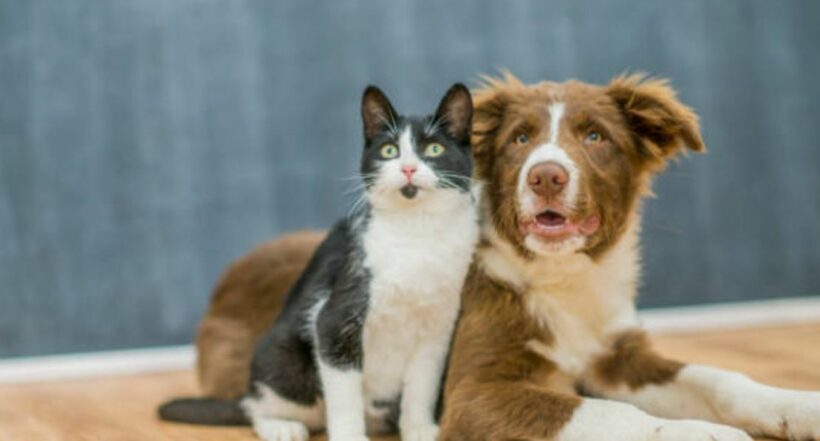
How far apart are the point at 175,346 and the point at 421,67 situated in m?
1.37

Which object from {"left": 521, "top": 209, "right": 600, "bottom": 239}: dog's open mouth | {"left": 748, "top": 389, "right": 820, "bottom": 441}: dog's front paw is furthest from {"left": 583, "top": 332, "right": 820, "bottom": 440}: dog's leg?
{"left": 521, "top": 209, "right": 600, "bottom": 239}: dog's open mouth

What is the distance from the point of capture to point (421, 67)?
3.93 meters

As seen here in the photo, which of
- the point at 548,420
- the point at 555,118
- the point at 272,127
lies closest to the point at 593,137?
the point at 555,118

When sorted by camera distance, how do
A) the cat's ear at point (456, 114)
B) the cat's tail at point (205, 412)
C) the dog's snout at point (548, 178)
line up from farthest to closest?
1. the cat's tail at point (205, 412)
2. the cat's ear at point (456, 114)
3. the dog's snout at point (548, 178)

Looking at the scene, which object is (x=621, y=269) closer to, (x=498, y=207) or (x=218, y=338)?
(x=498, y=207)

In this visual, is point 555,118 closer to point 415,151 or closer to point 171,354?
point 415,151

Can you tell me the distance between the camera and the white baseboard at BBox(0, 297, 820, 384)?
11.8ft

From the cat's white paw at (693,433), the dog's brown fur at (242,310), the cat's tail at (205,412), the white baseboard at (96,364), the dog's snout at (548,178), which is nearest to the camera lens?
the cat's white paw at (693,433)

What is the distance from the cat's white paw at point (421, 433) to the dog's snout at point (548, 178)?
1.68ft

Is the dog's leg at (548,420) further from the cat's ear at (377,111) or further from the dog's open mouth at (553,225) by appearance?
the cat's ear at (377,111)

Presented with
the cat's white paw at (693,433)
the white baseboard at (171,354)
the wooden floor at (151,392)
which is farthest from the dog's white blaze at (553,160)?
the white baseboard at (171,354)

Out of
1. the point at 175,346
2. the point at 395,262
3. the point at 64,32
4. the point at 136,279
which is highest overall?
the point at 64,32

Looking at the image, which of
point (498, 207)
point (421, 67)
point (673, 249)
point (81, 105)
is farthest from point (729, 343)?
point (81, 105)

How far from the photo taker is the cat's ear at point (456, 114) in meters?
2.06
